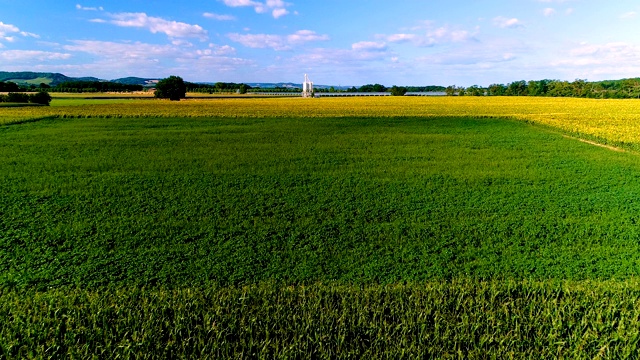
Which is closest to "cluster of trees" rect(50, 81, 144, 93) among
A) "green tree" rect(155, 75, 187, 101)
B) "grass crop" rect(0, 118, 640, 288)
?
"green tree" rect(155, 75, 187, 101)

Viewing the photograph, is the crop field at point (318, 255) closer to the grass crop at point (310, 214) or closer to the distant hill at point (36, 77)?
the grass crop at point (310, 214)

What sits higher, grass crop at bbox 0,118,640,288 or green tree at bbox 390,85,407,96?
green tree at bbox 390,85,407,96

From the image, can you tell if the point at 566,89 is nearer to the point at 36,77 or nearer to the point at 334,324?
the point at 334,324

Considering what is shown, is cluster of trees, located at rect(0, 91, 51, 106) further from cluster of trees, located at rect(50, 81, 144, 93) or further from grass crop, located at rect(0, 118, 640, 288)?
cluster of trees, located at rect(50, 81, 144, 93)

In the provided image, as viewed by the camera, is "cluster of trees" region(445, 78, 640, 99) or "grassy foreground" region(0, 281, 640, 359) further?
"cluster of trees" region(445, 78, 640, 99)

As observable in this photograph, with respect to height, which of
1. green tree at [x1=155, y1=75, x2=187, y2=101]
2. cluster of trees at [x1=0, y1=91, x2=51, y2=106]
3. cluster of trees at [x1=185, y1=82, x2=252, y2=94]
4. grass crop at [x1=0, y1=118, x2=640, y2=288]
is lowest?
grass crop at [x1=0, y1=118, x2=640, y2=288]

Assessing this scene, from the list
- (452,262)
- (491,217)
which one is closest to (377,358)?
(452,262)

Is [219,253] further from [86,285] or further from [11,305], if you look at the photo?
[11,305]
